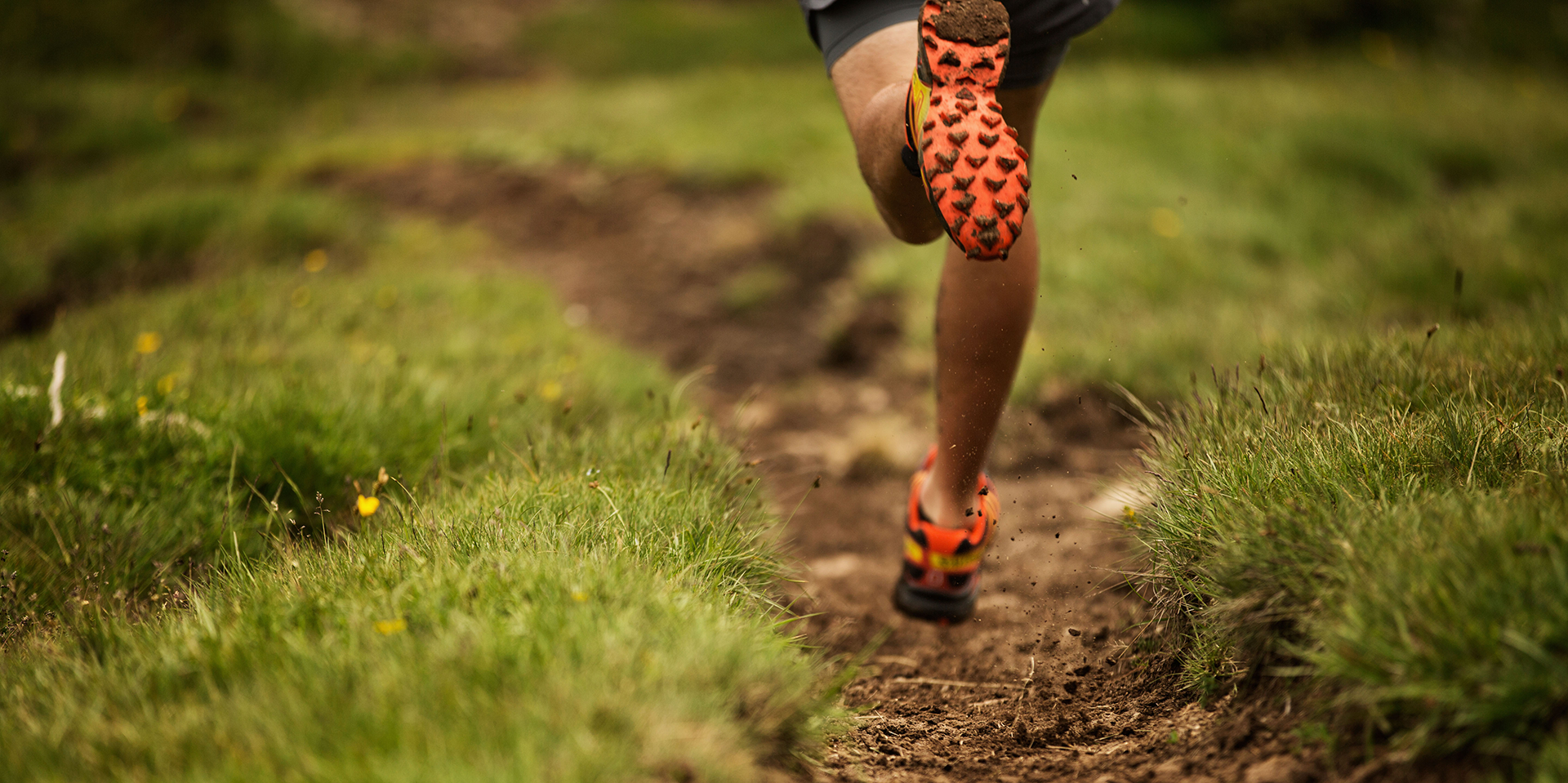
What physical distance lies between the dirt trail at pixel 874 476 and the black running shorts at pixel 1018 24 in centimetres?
88

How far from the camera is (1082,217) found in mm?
4047

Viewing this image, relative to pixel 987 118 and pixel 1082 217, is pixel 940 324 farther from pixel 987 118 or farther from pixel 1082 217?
pixel 1082 217

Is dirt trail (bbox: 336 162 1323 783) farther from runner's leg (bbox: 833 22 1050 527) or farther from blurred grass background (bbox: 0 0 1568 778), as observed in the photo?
runner's leg (bbox: 833 22 1050 527)

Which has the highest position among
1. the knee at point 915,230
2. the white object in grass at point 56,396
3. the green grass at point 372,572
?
the white object in grass at point 56,396

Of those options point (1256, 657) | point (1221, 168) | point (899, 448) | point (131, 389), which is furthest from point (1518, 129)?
point (131, 389)

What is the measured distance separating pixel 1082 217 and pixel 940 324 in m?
2.54

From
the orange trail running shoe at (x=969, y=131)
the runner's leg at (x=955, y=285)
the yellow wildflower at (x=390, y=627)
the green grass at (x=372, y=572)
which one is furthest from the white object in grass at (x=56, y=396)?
the orange trail running shoe at (x=969, y=131)

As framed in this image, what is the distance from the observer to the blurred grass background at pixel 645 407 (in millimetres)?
1092

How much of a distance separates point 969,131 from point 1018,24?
0.53 m

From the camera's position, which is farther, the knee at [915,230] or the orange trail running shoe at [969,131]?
the knee at [915,230]

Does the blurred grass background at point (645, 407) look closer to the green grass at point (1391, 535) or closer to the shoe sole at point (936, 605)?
the green grass at point (1391, 535)

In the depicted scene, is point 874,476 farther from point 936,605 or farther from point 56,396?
point 56,396

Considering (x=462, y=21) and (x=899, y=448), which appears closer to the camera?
(x=899, y=448)

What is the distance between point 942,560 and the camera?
6.40 feet
